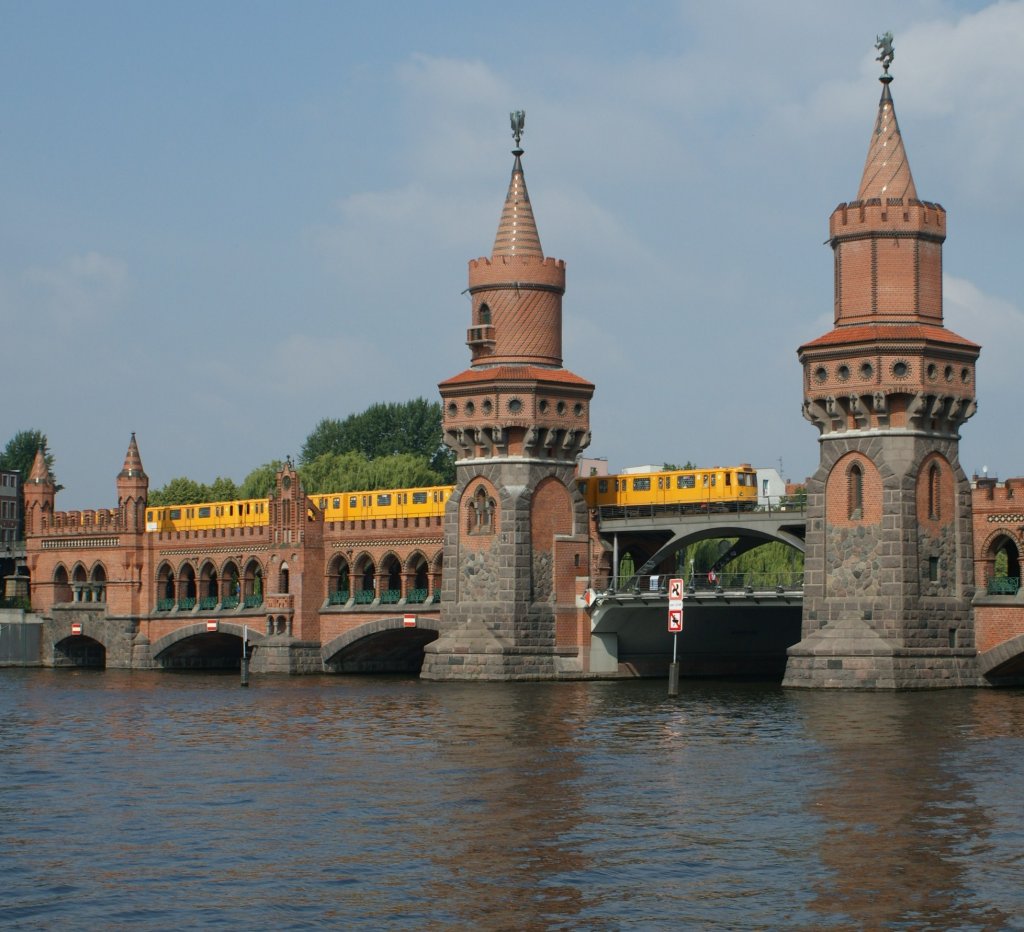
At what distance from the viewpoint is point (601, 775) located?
52.8m

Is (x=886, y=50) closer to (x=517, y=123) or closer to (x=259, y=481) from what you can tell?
(x=517, y=123)

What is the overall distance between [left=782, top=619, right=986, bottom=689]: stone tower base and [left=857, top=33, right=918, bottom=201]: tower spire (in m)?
17.6

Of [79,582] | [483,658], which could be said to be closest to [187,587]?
[79,582]

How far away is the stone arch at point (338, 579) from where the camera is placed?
103688mm

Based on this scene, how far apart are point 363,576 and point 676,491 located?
20933mm

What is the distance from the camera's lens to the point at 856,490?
79.2 metres

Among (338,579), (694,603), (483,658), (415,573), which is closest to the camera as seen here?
(694,603)

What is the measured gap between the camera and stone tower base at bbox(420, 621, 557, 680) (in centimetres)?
8938

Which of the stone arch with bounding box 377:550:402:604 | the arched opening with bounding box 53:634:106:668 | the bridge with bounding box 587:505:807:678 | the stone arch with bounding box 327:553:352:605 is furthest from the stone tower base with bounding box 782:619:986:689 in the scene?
the arched opening with bounding box 53:634:106:668

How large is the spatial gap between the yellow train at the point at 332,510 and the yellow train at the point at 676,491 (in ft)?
27.0

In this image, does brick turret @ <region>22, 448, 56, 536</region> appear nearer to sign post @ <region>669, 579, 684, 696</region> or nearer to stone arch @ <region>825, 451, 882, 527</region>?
sign post @ <region>669, 579, 684, 696</region>

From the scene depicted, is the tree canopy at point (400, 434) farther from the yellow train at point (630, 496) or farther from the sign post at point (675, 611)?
the sign post at point (675, 611)

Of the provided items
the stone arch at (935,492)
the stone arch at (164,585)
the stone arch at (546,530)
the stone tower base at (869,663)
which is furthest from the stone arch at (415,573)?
the stone arch at (935,492)

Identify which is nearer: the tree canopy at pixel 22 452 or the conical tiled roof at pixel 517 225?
the conical tiled roof at pixel 517 225
